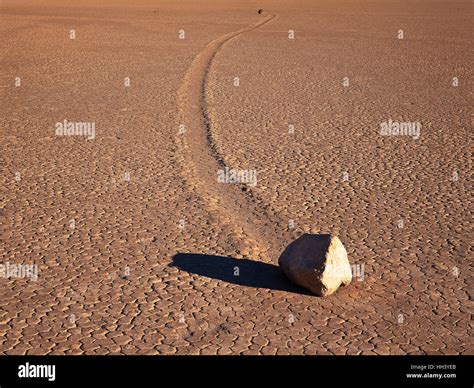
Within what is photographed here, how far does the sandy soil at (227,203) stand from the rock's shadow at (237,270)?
25mm

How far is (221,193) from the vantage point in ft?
29.8

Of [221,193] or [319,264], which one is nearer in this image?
[319,264]

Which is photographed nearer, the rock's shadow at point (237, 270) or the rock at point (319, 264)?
the rock at point (319, 264)

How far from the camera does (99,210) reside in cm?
841

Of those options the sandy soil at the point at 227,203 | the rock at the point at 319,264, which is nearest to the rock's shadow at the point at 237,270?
the sandy soil at the point at 227,203

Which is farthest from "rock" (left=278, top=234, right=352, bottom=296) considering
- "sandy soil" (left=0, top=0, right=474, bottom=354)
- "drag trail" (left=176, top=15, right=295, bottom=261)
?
"drag trail" (left=176, top=15, right=295, bottom=261)

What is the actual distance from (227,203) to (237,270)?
1.95m

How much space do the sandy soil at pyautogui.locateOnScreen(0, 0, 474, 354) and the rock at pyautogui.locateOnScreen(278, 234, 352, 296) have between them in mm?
124

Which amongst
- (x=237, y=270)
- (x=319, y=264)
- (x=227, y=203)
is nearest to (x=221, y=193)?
(x=227, y=203)

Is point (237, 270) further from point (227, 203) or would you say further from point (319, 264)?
point (227, 203)

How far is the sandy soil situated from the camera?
587 centimetres

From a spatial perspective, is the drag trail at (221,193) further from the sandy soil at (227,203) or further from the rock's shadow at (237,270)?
the rock's shadow at (237,270)

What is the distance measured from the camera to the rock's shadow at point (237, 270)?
6.59m
